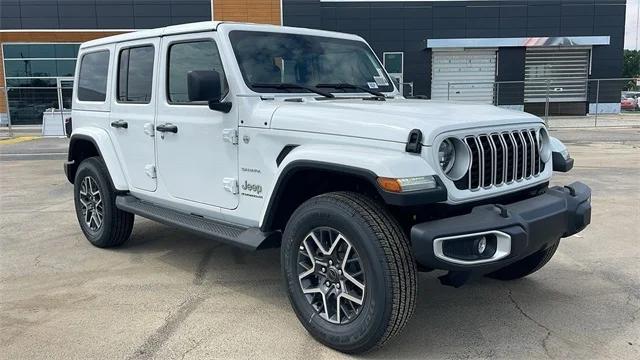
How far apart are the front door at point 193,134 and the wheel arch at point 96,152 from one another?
0.73m

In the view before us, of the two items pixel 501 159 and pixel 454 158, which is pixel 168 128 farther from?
pixel 501 159

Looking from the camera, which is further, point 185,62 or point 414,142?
point 185,62

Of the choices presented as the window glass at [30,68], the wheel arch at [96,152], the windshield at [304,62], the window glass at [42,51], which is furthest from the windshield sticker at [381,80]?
the window glass at [42,51]

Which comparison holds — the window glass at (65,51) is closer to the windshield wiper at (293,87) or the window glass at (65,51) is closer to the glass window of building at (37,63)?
the glass window of building at (37,63)

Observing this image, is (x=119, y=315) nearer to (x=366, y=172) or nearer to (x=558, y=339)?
(x=366, y=172)

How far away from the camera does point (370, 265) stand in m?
3.13

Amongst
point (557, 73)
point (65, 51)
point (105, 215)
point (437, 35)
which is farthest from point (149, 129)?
Result: point (557, 73)

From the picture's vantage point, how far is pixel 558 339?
3654 mm

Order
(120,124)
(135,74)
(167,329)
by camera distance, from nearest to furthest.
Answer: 1. (167,329)
2. (135,74)
3. (120,124)

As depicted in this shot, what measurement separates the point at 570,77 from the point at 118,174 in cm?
3041

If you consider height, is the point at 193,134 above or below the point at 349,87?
below

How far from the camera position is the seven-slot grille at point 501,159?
3.35 m

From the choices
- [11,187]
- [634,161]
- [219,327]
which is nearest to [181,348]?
[219,327]

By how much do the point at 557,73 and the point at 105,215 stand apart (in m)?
30.1
